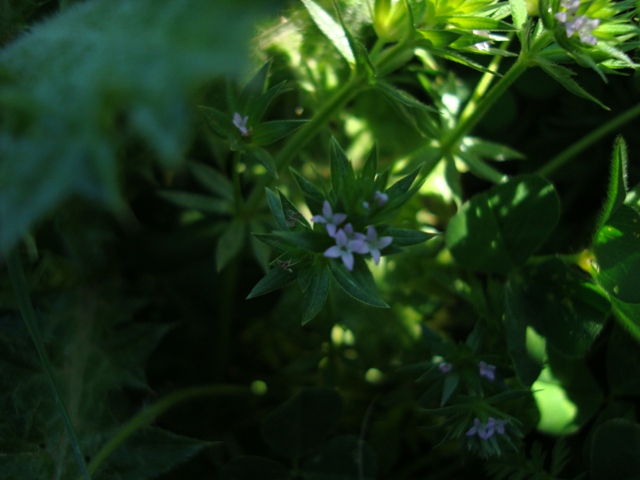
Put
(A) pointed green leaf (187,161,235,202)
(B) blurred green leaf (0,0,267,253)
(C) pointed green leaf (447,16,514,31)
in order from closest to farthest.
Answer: (B) blurred green leaf (0,0,267,253), (C) pointed green leaf (447,16,514,31), (A) pointed green leaf (187,161,235,202)

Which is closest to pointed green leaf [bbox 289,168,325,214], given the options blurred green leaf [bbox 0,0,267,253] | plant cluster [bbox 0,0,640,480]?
plant cluster [bbox 0,0,640,480]

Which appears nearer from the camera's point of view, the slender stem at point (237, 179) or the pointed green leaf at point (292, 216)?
the pointed green leaf at point (292, 216)

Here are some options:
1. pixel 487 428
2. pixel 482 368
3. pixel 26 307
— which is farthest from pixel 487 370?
pixel 26 307

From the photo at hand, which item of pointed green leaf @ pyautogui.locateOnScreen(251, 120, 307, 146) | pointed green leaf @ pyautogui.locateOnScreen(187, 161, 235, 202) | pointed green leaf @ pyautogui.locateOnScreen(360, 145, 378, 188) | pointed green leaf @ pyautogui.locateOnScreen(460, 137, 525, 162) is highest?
pointed green leaf @ pyautogui.locateOnScreen(251, 120, 307, 146)

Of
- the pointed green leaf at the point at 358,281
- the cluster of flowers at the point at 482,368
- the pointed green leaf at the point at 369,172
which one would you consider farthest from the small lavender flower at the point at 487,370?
the pointed green leaf at the point at 369,172

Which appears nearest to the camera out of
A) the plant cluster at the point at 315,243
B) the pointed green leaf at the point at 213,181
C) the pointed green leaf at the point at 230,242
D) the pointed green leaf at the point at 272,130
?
the plant cluster at the point at 315,243

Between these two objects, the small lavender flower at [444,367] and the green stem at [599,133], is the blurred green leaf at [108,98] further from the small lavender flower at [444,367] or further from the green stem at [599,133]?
the green stem at [599,133]

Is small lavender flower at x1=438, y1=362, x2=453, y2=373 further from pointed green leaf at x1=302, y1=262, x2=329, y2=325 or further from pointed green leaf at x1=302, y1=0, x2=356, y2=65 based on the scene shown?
pointed green leaf at x1=302, y1=0, x2=356, y2=65
